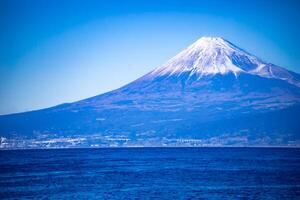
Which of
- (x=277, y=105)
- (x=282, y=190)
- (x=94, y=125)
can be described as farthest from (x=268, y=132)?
(x=282, y=190)

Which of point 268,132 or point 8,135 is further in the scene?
point 8,135

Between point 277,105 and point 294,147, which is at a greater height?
point 277,105

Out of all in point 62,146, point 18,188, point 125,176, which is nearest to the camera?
point 18,188

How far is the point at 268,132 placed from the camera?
173375 millimetres

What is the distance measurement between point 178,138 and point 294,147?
115 ft

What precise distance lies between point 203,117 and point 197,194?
14416 cm

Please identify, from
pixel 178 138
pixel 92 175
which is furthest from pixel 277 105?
pixel 92 175

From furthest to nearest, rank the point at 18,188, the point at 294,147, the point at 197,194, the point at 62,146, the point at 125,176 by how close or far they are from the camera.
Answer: the point at 62,146
the point at 294,147
the point at 125,176
the point at 18,188
the point at 197,194

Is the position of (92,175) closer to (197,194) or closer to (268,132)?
(197,194)

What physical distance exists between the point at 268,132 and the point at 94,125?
200ft

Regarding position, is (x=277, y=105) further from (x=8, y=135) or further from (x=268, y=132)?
(x=8, y=135)

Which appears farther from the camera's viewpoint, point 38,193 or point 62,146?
point 62,146

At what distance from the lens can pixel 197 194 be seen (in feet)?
153

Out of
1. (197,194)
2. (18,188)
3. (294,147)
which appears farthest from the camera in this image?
(294,147)
